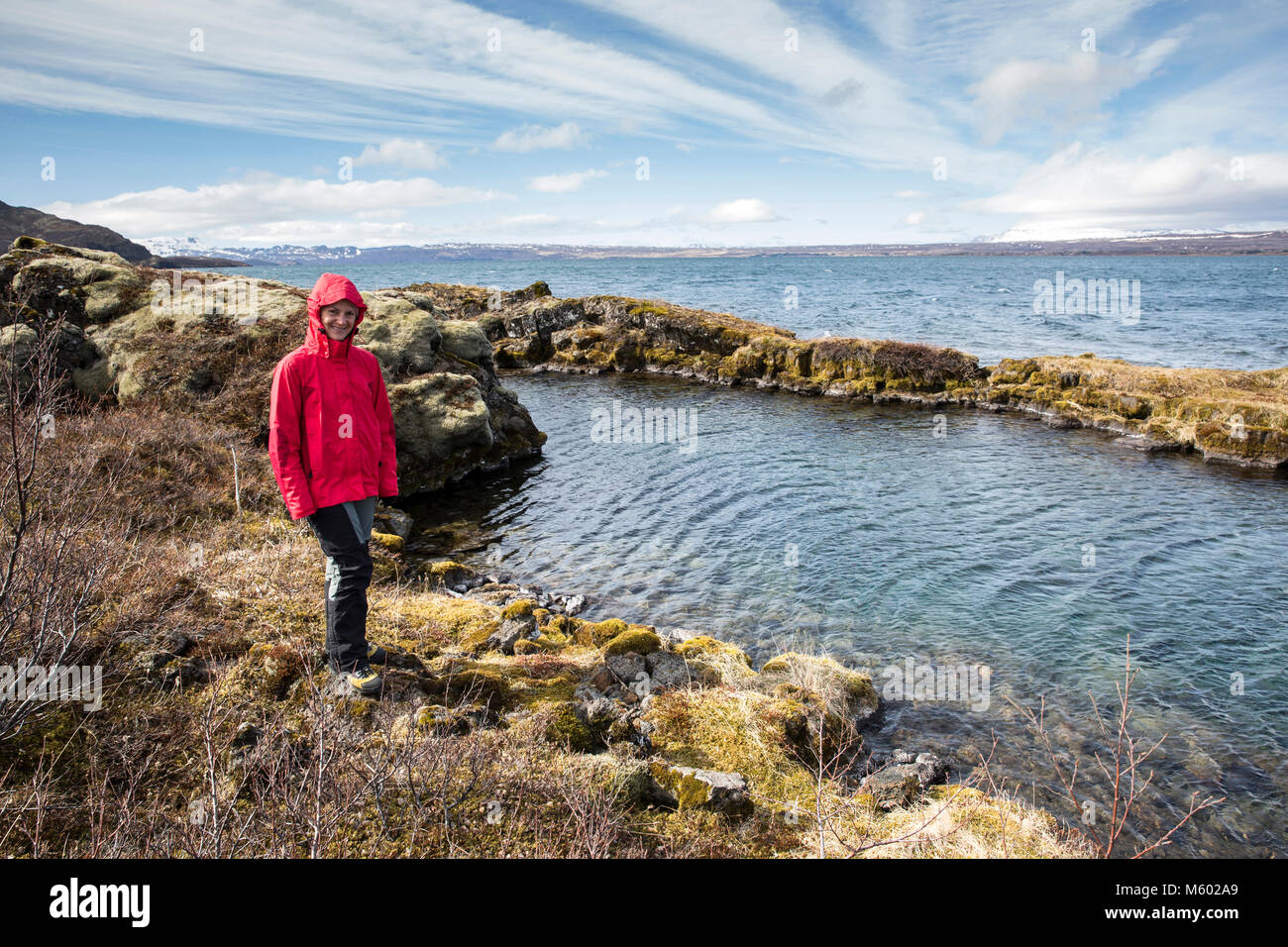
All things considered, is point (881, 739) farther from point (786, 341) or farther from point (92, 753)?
point (786, 341)

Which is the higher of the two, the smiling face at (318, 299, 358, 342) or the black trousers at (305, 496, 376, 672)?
the smiling face at (318, 299, 358, 342)

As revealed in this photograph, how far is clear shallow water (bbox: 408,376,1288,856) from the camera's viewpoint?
9.62 meters

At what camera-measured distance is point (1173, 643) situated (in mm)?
11969

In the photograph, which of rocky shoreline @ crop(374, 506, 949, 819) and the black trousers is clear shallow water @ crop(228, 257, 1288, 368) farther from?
the black trousers

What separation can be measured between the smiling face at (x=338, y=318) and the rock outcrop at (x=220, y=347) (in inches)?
484

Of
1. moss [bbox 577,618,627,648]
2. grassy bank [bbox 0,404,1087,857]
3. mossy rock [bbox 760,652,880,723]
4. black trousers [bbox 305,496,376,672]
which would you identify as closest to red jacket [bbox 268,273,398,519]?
black trousers [bbox 305,496,376,672]

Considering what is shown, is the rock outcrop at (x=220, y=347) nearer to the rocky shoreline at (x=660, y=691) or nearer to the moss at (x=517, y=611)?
the rocky shoreline at (x=660, y=691)

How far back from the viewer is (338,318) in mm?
6328

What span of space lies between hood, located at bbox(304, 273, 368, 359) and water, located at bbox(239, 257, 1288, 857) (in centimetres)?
839

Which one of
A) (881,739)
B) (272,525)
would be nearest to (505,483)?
(272,525)

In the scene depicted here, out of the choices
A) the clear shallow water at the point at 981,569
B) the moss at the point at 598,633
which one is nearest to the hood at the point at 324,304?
the moss at the point at 598,633

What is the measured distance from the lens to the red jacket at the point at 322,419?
6.17m

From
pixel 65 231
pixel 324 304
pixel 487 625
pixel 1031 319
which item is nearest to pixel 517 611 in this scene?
pixel 487 625
